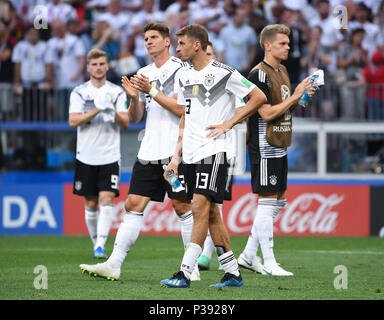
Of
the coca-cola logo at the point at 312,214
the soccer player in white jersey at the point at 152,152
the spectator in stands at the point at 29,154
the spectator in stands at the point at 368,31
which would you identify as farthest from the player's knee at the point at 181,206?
the spectator in stands at the point at 368,31

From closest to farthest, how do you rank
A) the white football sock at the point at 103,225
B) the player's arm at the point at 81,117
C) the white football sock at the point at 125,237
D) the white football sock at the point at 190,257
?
the white football sock at the point at 190,257 → the white football sock at the point at 125,237 → the white football sock at the point at 103,225 → the player's arm at the point at 81,117

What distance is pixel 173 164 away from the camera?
777cm

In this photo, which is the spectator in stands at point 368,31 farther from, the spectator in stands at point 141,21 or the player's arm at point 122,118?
the player's arm at point 122,118

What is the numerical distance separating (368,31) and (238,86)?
11077 mm

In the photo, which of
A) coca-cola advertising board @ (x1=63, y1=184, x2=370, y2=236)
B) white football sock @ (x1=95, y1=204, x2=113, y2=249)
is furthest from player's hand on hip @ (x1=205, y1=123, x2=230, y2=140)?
coca-cola advertising board @ (x1=63, y1=184, x2=370, y2=236)

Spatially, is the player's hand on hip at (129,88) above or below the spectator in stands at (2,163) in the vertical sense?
above

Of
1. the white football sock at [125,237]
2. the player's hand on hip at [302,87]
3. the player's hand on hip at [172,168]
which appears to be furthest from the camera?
the player's hand on hip at [302,87]

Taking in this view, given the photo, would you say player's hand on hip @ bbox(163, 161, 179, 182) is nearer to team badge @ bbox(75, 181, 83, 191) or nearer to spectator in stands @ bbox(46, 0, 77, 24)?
team badge @ bbox(75, 181, 83, 191)

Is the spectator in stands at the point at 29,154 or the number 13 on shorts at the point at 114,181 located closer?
the number 13 on shorts at the point at 114,181

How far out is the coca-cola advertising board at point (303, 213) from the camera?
619 inches

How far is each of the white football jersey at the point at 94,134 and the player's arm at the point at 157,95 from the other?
11.3ft

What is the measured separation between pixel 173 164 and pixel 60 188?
8552 millimetres

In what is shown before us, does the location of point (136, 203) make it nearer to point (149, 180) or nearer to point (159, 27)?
point (149, 180)
